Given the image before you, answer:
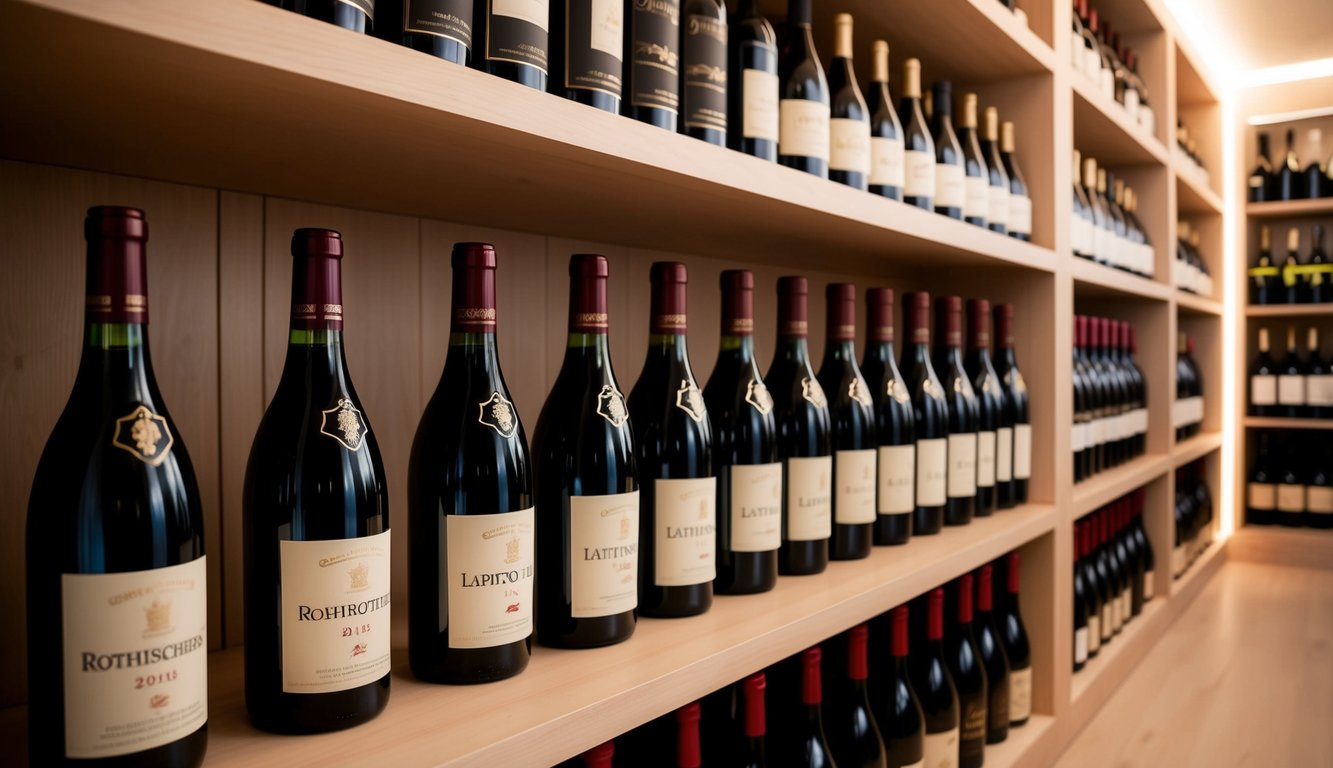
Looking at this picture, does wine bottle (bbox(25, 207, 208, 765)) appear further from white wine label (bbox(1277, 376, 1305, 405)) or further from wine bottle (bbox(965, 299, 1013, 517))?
white wine label (bbox(1277, 376, 1305, 405))

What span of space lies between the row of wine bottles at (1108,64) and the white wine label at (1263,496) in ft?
5.88

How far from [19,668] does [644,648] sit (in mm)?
468

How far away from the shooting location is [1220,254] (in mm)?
3104

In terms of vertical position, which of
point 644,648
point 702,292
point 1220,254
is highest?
point 1220,254

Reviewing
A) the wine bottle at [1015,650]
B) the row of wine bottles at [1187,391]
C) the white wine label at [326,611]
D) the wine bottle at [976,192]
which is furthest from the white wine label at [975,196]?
the row of wine bottles at [1187,391]

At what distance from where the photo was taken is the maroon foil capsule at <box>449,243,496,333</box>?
64 cm

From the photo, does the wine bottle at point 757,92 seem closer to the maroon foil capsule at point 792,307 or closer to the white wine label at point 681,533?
the maroon foil capsule at point 792,307

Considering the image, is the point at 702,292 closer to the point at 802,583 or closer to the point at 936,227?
the point at 936,227

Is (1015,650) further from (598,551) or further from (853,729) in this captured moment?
(598,551)

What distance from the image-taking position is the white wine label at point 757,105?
898mm

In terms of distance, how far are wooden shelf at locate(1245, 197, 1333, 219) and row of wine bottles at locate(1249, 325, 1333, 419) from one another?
44 cm

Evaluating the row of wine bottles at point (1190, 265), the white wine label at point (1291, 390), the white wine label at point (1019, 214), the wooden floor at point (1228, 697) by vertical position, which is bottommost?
the wooden floor at point (1228, 697)

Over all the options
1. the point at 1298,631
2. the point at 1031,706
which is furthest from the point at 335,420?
the point at 1298,631

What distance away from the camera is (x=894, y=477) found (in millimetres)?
1178
